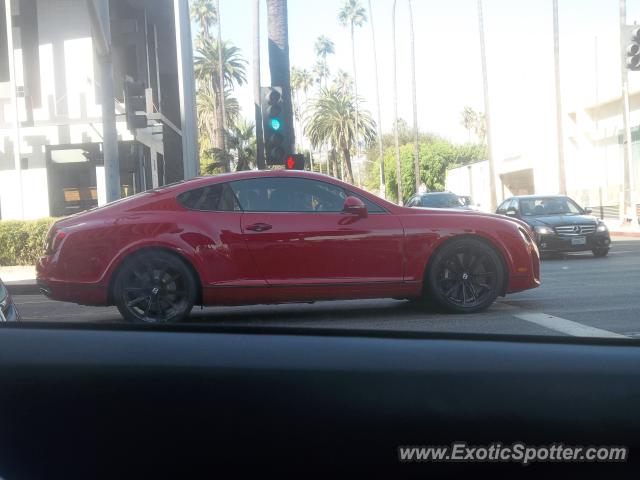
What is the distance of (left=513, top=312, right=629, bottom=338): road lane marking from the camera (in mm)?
6832

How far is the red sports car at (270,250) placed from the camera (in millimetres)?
7824

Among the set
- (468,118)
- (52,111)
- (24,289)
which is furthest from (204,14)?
(24,289)

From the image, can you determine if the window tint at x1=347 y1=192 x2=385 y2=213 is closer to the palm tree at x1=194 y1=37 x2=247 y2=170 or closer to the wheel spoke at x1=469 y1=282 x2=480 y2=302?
the wheel spoke at x1=469 y1=282 x2=480 y2=302

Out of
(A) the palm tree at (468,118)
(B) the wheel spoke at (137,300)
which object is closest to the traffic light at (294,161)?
(B) the wheel spoke at (137,300)

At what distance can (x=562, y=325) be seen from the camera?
739 cm

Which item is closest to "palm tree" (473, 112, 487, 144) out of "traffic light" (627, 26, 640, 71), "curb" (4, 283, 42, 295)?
"traffic light" (627, 26, 640, 71)

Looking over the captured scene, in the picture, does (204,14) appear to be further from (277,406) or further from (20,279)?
(277,406)

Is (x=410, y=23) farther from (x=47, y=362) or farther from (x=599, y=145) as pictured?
(x=47, y=362)

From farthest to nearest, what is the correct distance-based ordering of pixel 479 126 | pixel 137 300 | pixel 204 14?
pixel 479 126, pixel 204 14, pixel 137 300

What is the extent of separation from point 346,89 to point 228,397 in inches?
4194

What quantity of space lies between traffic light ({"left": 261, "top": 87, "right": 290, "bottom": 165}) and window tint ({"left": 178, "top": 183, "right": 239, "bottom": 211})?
822 cm

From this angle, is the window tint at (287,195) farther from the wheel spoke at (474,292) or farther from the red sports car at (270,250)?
the wheel spoke at (474,292)

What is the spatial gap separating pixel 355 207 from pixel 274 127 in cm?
866

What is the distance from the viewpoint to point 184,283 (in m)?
7.86
